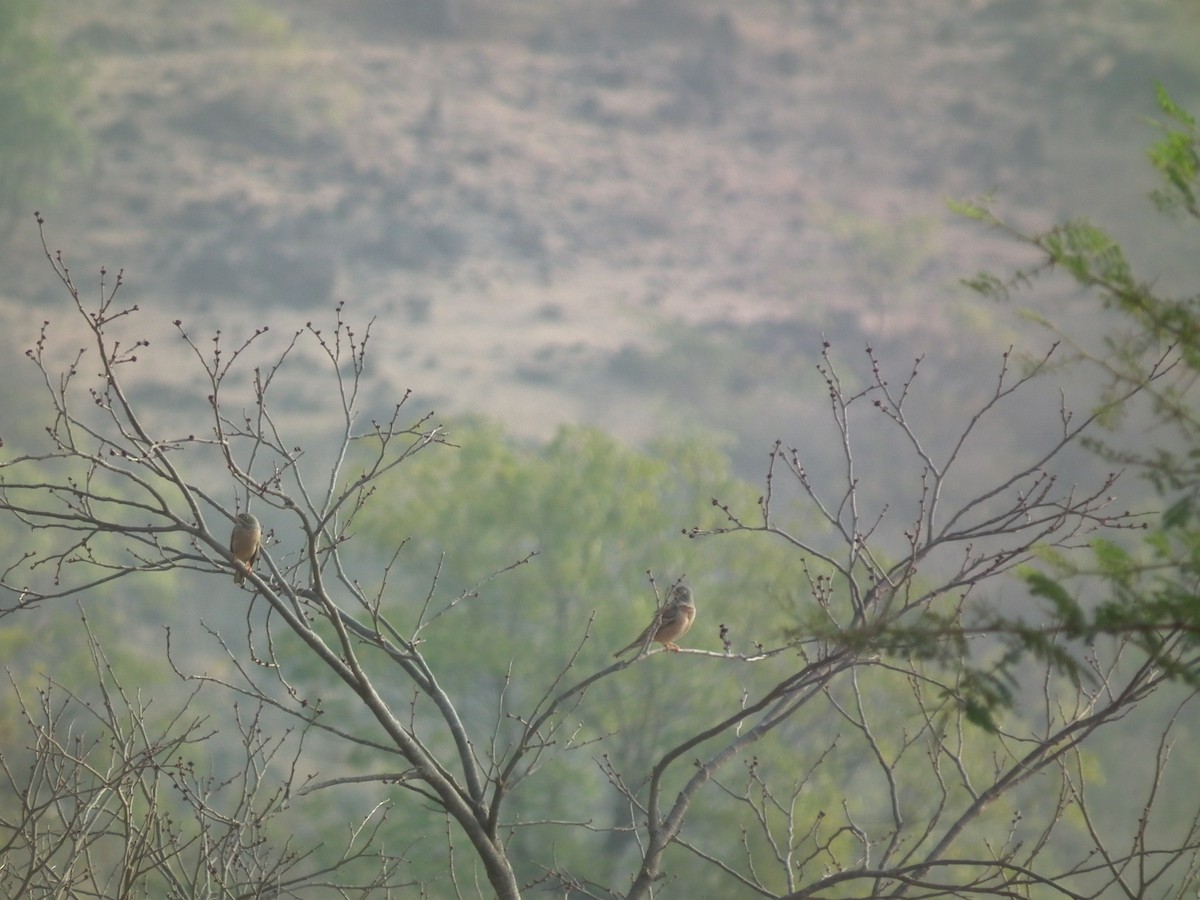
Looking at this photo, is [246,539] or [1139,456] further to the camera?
[246,539]

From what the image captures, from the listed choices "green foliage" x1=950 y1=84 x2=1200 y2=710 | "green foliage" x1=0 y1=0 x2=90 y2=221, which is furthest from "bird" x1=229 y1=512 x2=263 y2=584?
"green foliage" x1=0 y1=0 x2=90 y2=221

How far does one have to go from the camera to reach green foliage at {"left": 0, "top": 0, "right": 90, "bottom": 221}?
40000mm

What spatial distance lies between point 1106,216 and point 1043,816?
1443 inches

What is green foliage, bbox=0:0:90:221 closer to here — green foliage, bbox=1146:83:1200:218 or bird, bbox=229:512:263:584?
bird, bbox=229:512:263:584

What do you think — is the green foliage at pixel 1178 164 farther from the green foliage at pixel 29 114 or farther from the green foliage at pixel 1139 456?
the green foliage at pixel 29 114

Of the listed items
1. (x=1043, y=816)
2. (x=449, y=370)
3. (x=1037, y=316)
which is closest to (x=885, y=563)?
(x=1043, y=816)

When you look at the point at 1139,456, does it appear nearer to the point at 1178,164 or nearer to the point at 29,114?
the point at 1178,164

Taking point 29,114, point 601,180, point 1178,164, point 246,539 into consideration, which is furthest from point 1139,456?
point 601,180

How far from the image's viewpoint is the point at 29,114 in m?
40.5

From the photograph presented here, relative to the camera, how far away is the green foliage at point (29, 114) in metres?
40.0

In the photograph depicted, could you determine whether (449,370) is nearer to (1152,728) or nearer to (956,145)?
(1152,728)

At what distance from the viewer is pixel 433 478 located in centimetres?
2111

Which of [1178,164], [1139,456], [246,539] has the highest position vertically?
[246,539]

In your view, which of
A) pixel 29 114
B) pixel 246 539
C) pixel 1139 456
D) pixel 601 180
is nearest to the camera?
pixel 1139 456
